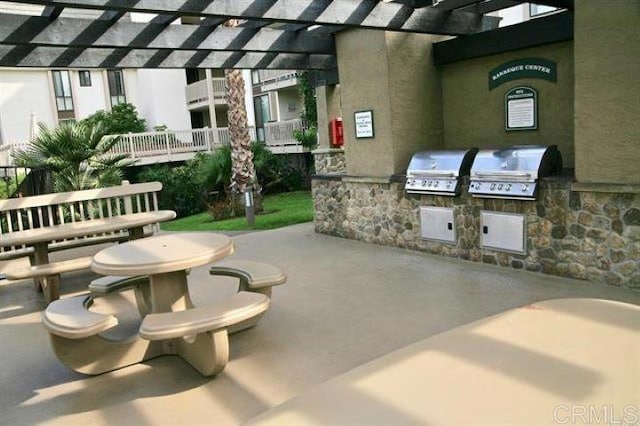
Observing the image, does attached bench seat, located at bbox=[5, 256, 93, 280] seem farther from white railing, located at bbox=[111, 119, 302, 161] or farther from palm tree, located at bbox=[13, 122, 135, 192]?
white railing, located at bbox=[111, 119, 302, 161]

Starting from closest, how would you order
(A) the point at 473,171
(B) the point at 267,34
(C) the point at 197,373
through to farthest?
(C) the point at 197,373 → (A) the point at 473,171 → (B) the point at 267,34

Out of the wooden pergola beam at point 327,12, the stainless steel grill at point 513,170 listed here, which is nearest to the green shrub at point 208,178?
the wooden pergola beam at point 327,12

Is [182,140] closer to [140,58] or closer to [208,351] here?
[140,58]

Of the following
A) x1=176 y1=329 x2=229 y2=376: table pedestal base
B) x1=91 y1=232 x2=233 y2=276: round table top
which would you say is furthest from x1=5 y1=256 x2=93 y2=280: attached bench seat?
x1=176 y1=329 x2=229 y2=376: table pedestal base

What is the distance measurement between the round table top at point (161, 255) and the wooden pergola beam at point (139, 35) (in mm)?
2702

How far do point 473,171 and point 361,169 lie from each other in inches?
90.5

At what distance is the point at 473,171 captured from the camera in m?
6.67

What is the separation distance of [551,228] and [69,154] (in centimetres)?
854

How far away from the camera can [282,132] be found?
829 inches

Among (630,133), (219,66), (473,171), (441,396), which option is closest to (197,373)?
(441,396)

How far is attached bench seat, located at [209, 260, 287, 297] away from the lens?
4.71m

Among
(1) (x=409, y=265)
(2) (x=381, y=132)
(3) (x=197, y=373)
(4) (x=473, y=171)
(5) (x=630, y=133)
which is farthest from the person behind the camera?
(2) (x=381, y=132)

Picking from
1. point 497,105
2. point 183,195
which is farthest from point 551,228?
point 183,195

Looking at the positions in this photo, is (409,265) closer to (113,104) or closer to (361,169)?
(361,169)
